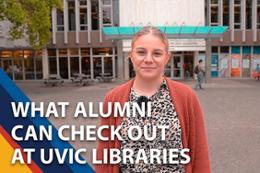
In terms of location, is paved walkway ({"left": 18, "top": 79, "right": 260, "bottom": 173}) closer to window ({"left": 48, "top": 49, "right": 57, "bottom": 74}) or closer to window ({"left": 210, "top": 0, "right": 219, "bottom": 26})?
window ({"left": 210, "top": 0, "right": 219, "bottom": 26})

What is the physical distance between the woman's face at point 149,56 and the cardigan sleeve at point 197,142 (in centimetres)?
32

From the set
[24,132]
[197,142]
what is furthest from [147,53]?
[24,132]

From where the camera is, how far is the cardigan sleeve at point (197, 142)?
234 centimetres

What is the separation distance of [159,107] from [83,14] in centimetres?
2967

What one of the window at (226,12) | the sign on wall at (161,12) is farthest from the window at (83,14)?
the window at (226,12)

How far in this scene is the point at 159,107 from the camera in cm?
228

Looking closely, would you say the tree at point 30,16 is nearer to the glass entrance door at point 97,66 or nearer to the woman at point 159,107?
the glass entrance door at point 97,66

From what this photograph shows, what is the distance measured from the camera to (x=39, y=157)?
10.6 ft

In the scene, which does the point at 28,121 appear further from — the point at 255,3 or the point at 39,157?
the point at 255,3

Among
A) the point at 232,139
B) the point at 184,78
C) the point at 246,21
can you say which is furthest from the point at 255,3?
the point at 232,139

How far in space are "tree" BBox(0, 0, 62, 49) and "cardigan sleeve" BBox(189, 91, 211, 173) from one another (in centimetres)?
1645

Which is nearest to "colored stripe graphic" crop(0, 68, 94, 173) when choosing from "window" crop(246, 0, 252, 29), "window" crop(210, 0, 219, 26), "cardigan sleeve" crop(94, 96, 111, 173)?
"cardigan sleeve" crop(94, 96, 111, 173)

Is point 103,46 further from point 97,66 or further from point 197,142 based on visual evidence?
point 197,142

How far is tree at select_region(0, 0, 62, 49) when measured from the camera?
17484 millimetres
